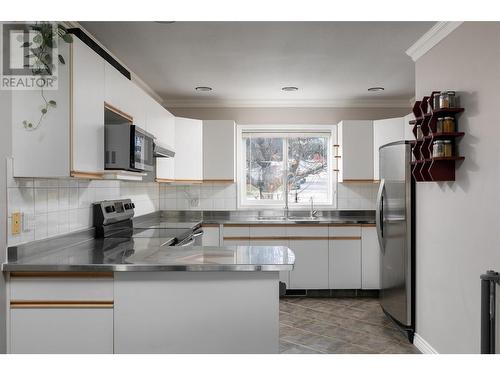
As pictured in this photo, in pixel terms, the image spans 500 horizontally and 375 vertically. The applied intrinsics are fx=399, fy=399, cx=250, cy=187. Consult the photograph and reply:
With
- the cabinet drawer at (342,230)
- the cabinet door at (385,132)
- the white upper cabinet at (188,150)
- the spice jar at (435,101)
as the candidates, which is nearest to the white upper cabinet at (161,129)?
the white upper cabinet at (188,150)

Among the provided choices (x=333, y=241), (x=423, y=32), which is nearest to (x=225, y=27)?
(x=423, y=32)

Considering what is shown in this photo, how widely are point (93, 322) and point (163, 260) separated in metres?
0.45

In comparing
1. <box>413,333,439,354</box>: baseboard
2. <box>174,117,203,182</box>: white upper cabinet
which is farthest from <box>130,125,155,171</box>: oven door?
<box>413,333,439,354</box>: baseboard

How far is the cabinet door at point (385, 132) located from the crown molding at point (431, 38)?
154 cm

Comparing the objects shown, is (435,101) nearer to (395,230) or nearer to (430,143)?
(430,143)

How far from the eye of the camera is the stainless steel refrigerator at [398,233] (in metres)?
3.26

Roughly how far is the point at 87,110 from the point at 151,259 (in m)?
0.91

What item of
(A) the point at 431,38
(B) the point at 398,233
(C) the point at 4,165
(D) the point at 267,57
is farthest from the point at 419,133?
Result: (C) the point at 4,165

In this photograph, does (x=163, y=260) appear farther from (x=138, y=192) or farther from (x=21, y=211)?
(x=138, y=192)

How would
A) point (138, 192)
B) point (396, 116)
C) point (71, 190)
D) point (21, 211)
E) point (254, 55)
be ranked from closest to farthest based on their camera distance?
point (21, 211)
point (71, 190)
point (254, 55)
point (138, 192)
point (396, 116)

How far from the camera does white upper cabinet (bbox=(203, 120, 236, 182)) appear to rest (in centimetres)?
492

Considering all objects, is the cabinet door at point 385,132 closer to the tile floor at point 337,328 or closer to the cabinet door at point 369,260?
the cabinet door at point 369,260

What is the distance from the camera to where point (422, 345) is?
309cm

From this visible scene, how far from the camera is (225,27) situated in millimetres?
2850
